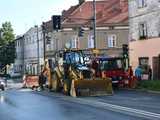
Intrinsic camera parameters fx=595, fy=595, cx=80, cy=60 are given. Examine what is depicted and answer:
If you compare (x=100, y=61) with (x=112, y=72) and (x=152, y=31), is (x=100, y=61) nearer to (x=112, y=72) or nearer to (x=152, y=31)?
(x=112, y=72)

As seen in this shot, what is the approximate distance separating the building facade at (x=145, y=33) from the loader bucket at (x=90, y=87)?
1735 cm

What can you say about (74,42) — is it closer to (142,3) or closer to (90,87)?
(142,3)

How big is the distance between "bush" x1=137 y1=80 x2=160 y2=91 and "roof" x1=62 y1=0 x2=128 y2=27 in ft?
113

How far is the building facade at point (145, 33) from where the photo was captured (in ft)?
167

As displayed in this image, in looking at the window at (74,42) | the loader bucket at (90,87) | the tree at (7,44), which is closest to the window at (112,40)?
the window at (74,42)

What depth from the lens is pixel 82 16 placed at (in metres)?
85.1

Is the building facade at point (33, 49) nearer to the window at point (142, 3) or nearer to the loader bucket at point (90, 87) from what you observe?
the window at point (142, 3)

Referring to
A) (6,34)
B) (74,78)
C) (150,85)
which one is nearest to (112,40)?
(6,34)

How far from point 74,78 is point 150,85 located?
6357 millimetres

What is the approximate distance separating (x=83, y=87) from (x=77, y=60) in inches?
184

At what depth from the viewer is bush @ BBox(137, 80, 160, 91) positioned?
124 ft

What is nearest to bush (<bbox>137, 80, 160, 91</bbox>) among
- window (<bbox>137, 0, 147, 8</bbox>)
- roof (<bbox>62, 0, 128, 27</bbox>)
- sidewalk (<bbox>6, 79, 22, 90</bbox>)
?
window (<bbox>137, 0, 147, 8</bbox>)

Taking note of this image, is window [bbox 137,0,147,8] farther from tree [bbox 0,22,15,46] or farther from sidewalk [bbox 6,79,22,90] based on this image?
tree [bbox 0,22,15,46]

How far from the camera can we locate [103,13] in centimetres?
8169
